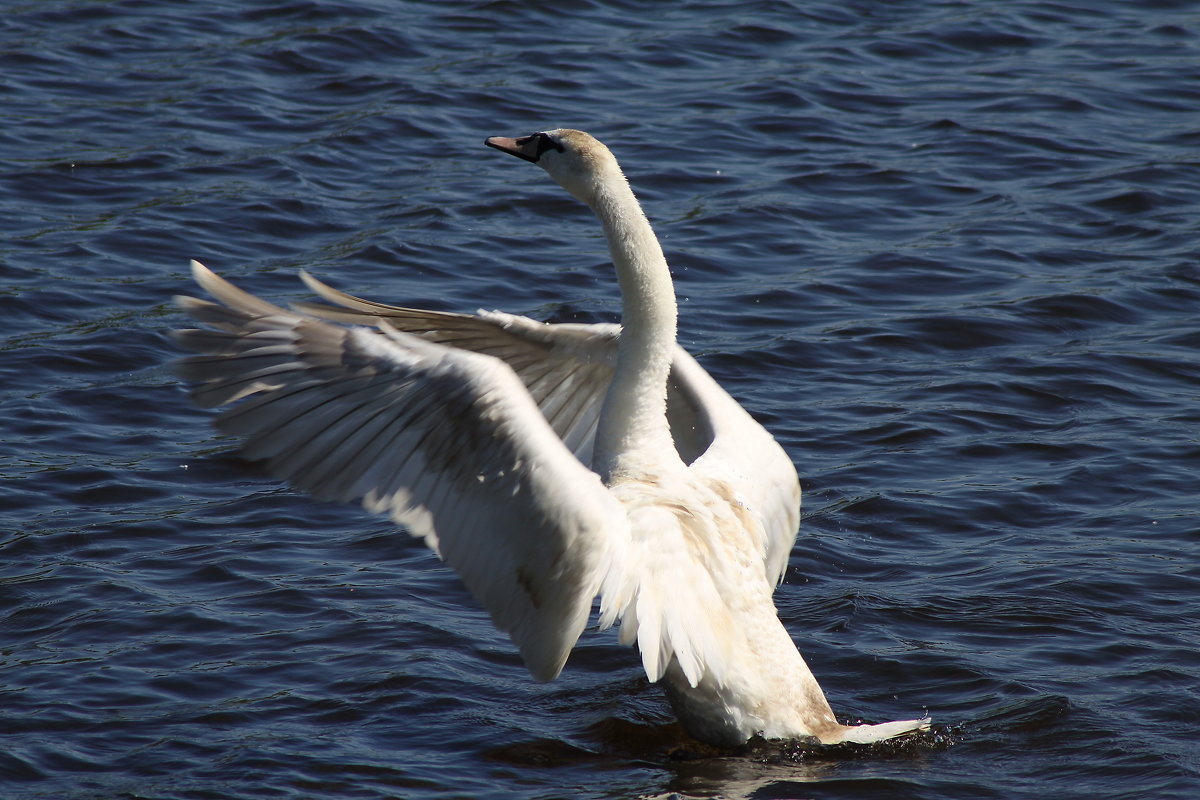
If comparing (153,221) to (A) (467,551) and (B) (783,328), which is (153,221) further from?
(A) (467,551)

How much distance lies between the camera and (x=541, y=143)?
6.37 metres

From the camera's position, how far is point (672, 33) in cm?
1534

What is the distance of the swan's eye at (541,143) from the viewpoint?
6305 mm

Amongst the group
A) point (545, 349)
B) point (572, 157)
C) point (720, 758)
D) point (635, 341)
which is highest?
point (572, 157)

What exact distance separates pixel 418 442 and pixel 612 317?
4621mm

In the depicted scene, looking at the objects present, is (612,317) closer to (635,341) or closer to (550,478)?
(635,341)

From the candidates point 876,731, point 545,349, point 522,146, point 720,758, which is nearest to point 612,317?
point 545,349

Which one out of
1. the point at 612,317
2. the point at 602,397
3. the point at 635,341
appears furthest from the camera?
the point at 612,317

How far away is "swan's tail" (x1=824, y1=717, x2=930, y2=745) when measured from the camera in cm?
592

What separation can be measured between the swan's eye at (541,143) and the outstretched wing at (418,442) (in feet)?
3.71

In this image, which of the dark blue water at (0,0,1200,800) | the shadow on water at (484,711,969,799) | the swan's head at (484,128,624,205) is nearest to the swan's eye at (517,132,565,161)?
the swan's head at (484,128,624,205)

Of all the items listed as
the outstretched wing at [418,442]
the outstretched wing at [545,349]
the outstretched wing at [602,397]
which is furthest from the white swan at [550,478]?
the outstretched wing at [545,349]

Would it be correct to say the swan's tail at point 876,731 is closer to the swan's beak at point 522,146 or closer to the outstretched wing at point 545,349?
the outstretched wing at point 545,349

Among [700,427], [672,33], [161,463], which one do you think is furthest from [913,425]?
[672,33]
